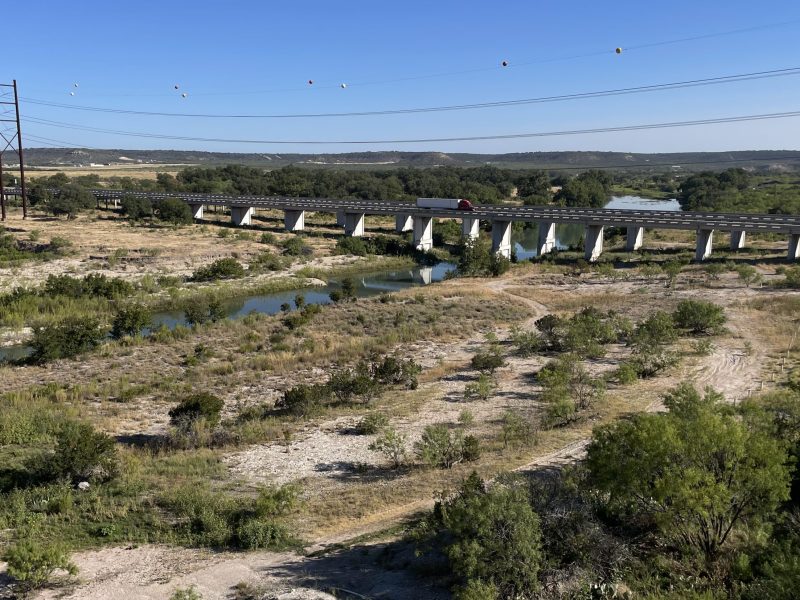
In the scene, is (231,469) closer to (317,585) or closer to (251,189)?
(317,585)

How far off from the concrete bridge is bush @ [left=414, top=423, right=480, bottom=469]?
42426 mm

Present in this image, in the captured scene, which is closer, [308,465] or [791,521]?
[791,521]

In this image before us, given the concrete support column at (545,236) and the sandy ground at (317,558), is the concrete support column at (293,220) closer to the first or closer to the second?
the concrete support column at (545,236)

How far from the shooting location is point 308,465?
17.1 metres

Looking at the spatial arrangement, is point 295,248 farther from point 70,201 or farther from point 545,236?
point 70,201

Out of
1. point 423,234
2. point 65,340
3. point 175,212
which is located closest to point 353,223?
point 423,234

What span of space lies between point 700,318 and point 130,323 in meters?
28.2

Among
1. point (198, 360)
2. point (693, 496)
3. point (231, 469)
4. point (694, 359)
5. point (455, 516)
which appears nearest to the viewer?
point (693, 496)

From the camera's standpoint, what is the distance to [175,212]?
7800 centimetres

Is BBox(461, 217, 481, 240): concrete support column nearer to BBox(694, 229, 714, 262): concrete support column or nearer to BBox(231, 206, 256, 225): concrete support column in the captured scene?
BBox(694, 229, 714, 262): concrete support column

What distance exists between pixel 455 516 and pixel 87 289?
123 ft

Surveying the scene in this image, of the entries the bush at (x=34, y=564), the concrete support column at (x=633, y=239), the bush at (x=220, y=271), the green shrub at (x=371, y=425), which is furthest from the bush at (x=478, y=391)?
the concrete support column at (x=633, y=239)

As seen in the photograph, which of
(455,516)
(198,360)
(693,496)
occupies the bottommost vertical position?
(198,360)

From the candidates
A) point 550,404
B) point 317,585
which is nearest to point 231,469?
point 317,585
